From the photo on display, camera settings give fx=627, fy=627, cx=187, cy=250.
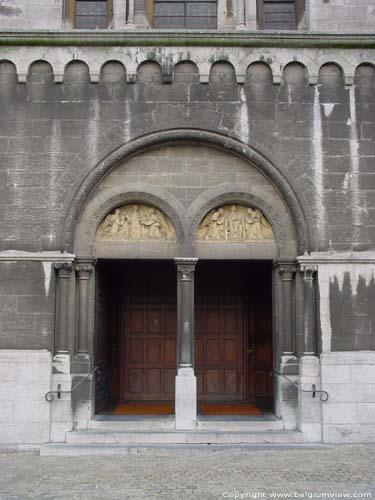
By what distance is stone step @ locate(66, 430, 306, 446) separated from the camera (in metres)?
9.73

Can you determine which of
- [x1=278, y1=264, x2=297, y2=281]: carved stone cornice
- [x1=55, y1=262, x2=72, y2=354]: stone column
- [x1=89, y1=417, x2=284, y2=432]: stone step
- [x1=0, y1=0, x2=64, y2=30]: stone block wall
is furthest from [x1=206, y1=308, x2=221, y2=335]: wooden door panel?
[x1=0, y1=0, x2=64, y2=30]: stone block wall

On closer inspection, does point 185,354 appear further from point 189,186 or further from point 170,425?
point 189,186

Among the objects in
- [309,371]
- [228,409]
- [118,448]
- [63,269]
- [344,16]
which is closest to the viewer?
[118,448]

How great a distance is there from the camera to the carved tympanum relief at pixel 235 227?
35.1 feet

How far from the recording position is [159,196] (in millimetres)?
10531

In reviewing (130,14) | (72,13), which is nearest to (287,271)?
(130,14)

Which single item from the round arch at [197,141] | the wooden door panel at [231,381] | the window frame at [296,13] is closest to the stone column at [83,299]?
the round arch at [197,141]

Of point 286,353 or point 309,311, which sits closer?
point 309,311

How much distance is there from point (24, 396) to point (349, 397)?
5.13m

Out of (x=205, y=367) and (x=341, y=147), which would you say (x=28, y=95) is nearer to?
(x=341, y=147)

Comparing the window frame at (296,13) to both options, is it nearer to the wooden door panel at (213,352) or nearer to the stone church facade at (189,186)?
the stone church facade at (189,186)

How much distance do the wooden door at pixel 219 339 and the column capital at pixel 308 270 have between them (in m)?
3.35

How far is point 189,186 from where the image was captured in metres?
10.6

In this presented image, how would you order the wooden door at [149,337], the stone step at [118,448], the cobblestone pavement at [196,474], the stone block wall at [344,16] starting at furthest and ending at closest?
the wooden door at [149,337] → the stone block wall at [344,16] → the stone step at [118,448] → the cobblestone pavement at [196,474]
